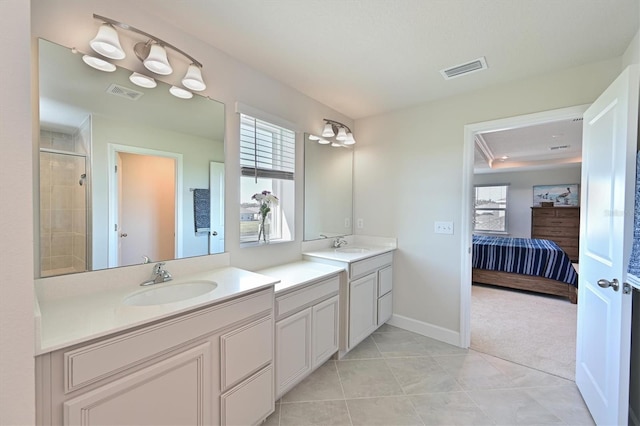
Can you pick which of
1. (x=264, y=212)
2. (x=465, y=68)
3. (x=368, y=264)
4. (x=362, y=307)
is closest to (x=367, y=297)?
(x=362, y=307)

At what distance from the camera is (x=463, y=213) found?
8.37 ft

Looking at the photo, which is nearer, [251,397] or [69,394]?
[69,394]

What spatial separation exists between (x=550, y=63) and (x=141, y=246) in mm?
3101

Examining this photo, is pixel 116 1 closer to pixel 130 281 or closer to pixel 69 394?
pixel 130 281

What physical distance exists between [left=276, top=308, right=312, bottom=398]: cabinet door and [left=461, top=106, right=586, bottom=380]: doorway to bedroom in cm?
161

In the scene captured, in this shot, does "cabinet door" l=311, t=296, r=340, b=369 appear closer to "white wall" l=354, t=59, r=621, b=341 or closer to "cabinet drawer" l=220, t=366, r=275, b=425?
"cabinet drawer" l=220, t=366, r=275, b=425

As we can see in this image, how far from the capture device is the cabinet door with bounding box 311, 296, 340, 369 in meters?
2.02

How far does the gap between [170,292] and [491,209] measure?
8.34m

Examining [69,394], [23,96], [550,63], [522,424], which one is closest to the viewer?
[23,96]

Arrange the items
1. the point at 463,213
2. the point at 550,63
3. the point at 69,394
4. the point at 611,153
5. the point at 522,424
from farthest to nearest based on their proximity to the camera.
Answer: the point at 463,213 < the point at 550,63 < the point at 522,424 < the point at 611,153 < the point at 69,394

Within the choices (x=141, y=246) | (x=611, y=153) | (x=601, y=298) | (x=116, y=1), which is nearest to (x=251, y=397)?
(x=141, y=246)

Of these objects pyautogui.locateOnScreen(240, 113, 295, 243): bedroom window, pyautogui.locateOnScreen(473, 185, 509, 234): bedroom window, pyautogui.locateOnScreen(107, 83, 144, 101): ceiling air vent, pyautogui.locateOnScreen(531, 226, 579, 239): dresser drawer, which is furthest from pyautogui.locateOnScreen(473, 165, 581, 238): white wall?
pyautogui.locateOnScreen(107, 83, 144, 101): ceiling air vent

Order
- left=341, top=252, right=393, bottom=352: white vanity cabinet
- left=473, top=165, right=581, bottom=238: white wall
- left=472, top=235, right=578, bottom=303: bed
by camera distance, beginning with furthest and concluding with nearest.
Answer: left=473, top=165, right=581, bottom=238: white wall < left=472, top=235, right=578, bottom=303: bed < left=341, top=252, right=393, bottom=352: white vanity cabinet

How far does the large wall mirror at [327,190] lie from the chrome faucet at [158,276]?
4.33ft
